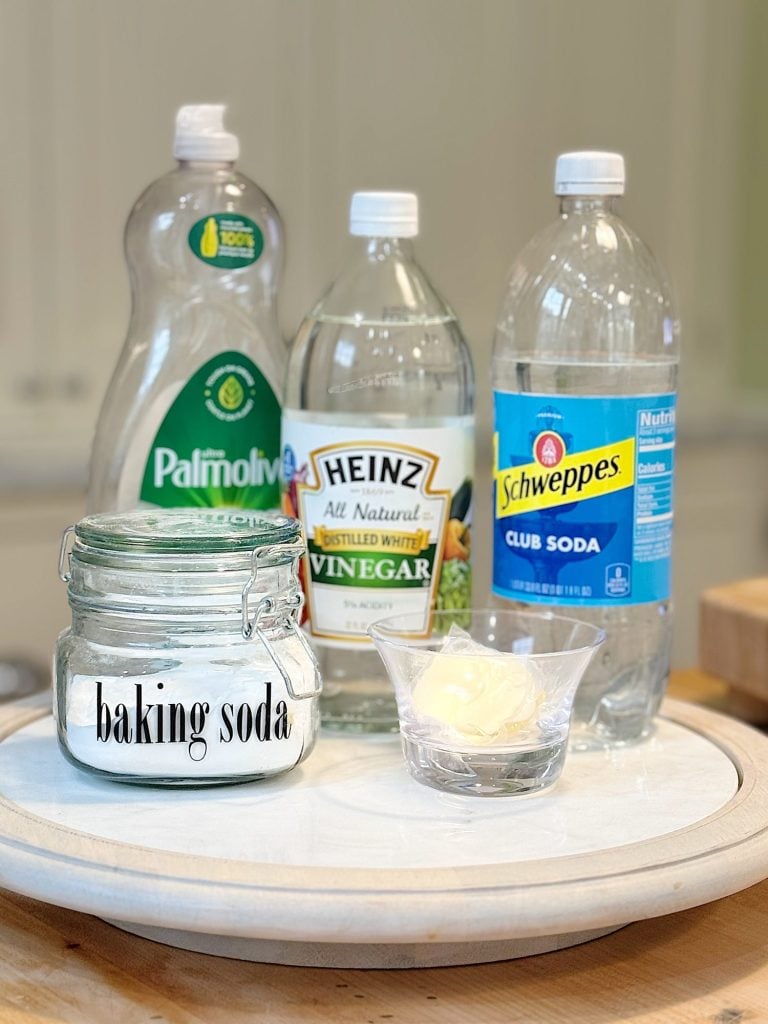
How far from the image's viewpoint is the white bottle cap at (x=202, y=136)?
3.03 ft

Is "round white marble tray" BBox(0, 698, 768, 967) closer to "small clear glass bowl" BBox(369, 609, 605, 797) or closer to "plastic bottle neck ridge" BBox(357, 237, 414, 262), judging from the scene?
"small clear glass bowl" BBox(369, 609, 605, 797)

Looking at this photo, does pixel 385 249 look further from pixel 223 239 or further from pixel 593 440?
pixel 593 440

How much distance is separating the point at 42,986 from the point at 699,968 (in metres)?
0.30

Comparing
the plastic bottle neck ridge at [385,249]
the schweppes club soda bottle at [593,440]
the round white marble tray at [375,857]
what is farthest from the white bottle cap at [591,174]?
the round white marble tray at [375,857]

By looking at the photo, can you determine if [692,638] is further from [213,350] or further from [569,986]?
[569,986]

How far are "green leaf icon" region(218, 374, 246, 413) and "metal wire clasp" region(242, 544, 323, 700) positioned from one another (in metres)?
0.20

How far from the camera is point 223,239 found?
0.94 m

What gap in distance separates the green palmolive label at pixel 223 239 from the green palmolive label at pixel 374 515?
0.42 ft

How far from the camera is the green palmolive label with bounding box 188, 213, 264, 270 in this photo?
94 centimetres

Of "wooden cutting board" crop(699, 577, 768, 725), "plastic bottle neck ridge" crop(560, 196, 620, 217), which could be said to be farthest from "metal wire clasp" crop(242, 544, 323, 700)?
"wooden cutting board" crop(699, 577, 768, 725)

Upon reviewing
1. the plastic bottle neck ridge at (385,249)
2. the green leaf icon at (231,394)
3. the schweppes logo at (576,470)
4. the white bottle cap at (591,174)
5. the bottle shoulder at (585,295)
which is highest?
the white bottle cap at (591,174)

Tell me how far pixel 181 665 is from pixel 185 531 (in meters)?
0.08

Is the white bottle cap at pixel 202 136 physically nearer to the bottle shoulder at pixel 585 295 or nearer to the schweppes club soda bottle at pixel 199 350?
the schweppes club soda bottle at pixel 199 350

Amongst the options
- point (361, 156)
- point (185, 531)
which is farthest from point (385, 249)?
point (361, 156)
